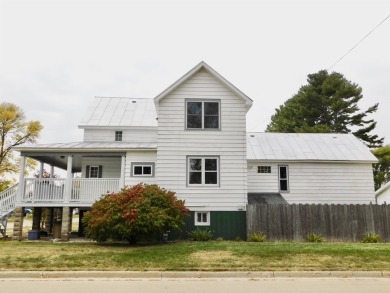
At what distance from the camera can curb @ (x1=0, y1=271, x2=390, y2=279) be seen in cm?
927

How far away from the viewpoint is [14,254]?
11.7 metres

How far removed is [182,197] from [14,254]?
25.2ft

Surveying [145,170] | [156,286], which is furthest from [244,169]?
[156,286]

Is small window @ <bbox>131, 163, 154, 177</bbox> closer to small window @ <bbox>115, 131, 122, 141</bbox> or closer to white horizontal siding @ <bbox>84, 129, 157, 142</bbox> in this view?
white horizontal siding @ <bbox>84, 129, 157, 142</bbox>

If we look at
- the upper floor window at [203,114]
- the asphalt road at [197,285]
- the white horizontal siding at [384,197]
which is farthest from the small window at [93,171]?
the white horizontal siding at [384,197]

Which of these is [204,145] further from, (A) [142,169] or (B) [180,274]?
(B) [180,274]

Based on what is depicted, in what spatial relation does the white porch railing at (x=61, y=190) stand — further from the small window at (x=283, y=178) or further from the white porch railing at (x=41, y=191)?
the small window at (x=283, y=178)

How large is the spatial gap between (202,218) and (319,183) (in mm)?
8286

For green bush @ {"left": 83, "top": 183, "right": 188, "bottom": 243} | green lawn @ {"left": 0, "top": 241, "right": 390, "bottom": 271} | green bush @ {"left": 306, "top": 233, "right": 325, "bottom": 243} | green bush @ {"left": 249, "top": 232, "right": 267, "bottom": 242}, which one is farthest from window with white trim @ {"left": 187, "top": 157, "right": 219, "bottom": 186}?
green bush @ {"left": 306, "top": 233, "right": 325, "bottom": 243}

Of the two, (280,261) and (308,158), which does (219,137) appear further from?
(280,261)

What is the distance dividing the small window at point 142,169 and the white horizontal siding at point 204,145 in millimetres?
1896

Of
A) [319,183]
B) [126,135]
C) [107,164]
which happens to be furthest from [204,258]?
[126,135]

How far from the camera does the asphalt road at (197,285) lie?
7.79 metres

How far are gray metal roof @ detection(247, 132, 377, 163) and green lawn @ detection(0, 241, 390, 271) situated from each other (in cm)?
928
